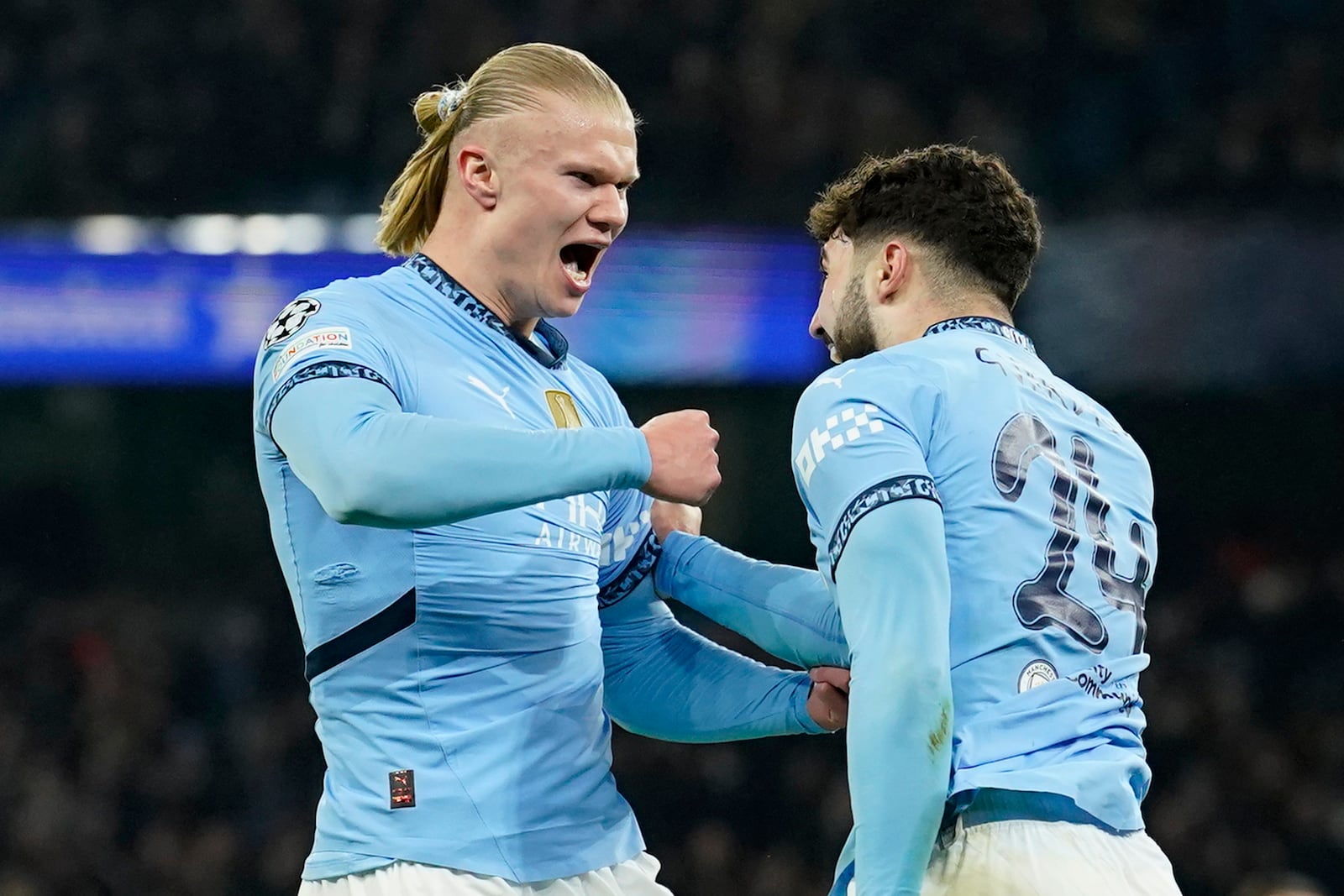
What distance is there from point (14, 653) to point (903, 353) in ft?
18.4

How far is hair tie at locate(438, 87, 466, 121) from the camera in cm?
266

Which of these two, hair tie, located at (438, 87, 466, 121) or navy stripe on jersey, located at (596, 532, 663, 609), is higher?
hair tie, located at (438, 87, 466, 121)

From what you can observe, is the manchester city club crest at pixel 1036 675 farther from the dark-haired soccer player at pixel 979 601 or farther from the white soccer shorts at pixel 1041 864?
the white soccer shorts at pixel 1041 864

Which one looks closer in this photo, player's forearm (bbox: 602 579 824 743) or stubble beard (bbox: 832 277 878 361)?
stubble beard (bbox: 832 277 878 361)

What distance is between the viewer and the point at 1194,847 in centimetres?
607

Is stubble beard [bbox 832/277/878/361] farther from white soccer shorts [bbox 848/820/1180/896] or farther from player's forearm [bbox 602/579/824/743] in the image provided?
white soccer shorts [bbox 848/820/1180/896]

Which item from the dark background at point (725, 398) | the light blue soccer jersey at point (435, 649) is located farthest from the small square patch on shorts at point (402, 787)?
the dark background at point (725, 398)

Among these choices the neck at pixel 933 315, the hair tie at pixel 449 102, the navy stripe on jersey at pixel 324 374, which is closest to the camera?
the navy stripe on jersey at pixel 324 374

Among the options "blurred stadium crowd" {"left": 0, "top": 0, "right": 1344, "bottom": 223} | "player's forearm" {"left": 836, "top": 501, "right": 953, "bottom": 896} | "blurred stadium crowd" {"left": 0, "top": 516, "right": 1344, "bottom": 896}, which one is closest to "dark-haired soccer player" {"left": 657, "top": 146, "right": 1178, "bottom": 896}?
"player's forearm" {"left": 836, "top": 501, "right": 953, "bottom": 896}

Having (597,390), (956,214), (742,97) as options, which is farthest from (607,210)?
(742,97)

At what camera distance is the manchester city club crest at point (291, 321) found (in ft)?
7.25

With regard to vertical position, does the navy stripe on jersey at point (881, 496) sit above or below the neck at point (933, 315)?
below

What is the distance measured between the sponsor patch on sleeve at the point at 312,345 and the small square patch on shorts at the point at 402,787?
1.93ft

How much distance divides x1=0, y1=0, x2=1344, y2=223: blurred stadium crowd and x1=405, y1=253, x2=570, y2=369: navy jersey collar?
3.91 meters
